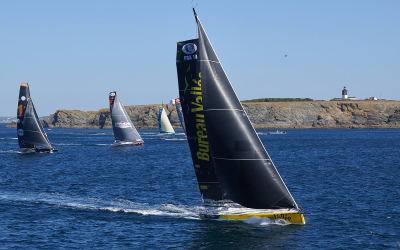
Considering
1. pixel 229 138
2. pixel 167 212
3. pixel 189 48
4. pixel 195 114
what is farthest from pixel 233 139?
pixel 167 212

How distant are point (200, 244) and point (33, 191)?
2003 centimetres

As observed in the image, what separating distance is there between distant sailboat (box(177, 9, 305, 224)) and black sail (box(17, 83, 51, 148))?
47.4m

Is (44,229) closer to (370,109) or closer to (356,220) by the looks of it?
(356,220)

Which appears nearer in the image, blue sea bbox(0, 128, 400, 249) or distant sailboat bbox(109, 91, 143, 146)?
blue sea bbox(0, 128, 400, 249)

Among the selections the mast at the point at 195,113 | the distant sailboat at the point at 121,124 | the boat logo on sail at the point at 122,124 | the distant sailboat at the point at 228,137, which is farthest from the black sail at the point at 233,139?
the boat logo on sail at the point at 122,124

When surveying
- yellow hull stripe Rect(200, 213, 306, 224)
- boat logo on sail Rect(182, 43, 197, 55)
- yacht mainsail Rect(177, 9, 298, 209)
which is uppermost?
boat logo on sail Rect(182, 43, 197, 55)

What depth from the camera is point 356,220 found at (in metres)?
24.9

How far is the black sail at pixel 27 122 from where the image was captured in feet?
208

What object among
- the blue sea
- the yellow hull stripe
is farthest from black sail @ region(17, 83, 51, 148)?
the yellow hull stripe

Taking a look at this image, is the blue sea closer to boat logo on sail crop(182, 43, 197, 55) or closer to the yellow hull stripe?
the yellow hull stripe

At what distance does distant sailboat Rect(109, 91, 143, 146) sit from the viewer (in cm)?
7932

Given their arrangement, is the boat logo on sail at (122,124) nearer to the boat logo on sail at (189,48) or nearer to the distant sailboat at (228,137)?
the distant sailboat at (228,137)

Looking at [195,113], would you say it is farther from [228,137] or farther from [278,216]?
[278,216]

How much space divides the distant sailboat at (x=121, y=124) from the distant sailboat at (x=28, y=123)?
15.7 meters
